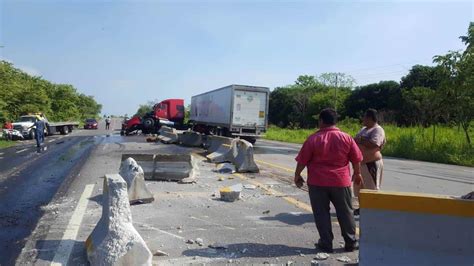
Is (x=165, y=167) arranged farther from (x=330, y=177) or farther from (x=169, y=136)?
(x=169, y=136)

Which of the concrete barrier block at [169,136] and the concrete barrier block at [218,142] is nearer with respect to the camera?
the concrete barrier block at [218,142]

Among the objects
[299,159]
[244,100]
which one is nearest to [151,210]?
[299,159]

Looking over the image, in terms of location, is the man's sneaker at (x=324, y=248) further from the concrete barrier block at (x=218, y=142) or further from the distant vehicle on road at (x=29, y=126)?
the distant vehicle on road at (x=29, y=126)

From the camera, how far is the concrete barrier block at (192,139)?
26.0 metres

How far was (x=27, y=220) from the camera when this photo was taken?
783cm

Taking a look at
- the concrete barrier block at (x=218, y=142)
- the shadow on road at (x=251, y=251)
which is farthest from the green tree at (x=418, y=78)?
the shadow on road at (x=251, y=251)

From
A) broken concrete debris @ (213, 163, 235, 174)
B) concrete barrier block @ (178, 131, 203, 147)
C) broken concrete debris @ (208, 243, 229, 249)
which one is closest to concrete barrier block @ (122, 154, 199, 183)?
broken concrete debris @ (213, 163, 235, 174)

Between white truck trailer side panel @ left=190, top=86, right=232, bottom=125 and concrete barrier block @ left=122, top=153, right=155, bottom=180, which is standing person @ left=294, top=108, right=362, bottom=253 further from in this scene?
white truck trailer side panel @ left=190, top=86, right=232, bottom=125

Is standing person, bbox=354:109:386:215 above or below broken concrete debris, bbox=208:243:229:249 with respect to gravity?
above

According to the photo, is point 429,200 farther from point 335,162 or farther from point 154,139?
point 154,139

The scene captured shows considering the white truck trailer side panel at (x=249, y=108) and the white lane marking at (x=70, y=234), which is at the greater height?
the white truck trailer side panel at (x=249, y=108)

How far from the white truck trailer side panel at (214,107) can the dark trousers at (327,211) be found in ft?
67.5

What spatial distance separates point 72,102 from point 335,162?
93.4 metres

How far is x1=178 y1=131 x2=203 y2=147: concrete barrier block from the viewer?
2595cm
